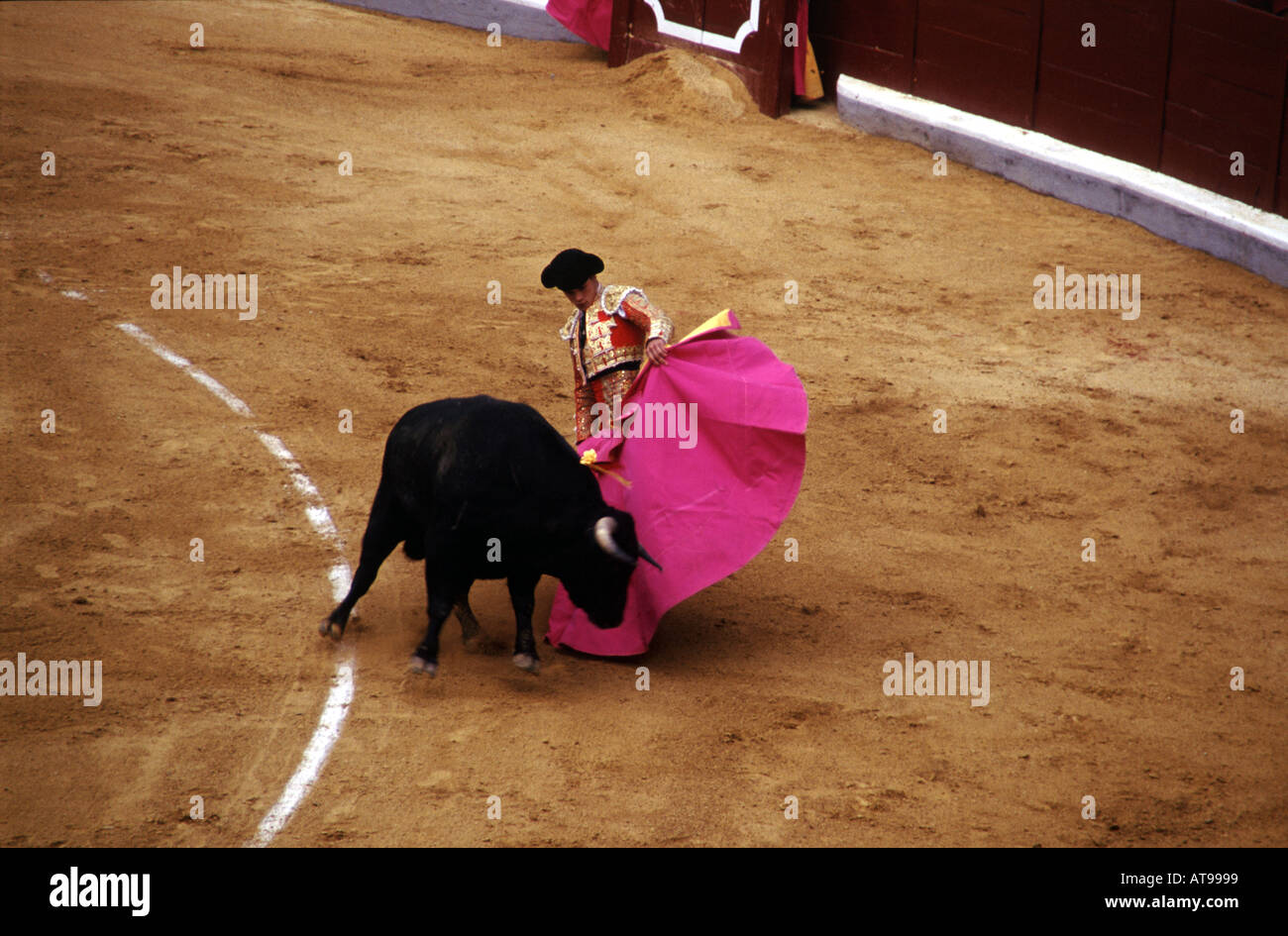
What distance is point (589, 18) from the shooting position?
12141 millimetres

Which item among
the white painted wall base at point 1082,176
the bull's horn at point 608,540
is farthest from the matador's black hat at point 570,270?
the white painted wall base at point 1082,176

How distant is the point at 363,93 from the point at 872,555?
7.51 meters

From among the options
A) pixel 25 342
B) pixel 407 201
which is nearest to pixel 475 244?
pixel 407 201

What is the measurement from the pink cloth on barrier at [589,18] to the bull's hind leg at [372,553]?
830 cm

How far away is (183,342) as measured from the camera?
23.4ft

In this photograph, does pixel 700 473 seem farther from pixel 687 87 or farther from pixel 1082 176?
pixel 687 87

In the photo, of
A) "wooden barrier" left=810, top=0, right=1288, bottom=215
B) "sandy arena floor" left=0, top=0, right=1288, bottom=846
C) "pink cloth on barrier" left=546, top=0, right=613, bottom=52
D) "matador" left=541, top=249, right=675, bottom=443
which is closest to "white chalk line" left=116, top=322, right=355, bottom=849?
"sandy arena floor" left=0, top=0, right=1288, bottom=846

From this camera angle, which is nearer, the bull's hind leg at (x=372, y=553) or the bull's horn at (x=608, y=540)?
the bull's horn at (x=608, y=540)

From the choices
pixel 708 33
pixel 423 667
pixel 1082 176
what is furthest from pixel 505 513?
pixel 708 33

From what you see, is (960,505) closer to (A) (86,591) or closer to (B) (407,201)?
(A) (86,591)

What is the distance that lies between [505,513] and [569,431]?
6.81 ft

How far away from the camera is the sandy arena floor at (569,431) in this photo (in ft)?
13.2

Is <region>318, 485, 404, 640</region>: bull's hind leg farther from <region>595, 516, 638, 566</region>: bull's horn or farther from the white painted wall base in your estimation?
the white painted wall base

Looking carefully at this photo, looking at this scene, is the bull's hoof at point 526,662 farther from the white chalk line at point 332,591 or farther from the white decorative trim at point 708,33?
the white decorative trim at point 708,33
